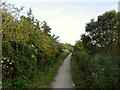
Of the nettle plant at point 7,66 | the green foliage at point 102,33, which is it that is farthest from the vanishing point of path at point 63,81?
the green foliage at point 102,33

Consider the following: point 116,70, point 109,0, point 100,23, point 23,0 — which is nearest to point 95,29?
point 100,23

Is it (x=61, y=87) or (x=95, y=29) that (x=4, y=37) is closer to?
(x=61, y=87)

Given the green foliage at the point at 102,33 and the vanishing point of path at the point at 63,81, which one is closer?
the vanishing point of path at the point at 63,81

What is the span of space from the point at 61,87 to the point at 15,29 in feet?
12.9

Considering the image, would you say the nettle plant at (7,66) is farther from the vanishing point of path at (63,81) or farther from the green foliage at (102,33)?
the green foliage at (102,33)

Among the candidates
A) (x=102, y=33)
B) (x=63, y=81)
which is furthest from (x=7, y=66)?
(x=102, y=33)

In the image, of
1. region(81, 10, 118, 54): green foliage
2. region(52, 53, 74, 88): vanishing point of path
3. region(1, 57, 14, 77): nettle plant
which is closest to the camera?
region(1, 57, 14, 77): nettle plant

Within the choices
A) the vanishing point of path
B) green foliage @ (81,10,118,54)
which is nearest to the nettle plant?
the vanishing point of path

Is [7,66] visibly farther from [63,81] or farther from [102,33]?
[102,33]

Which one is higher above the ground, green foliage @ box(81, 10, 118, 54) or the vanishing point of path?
green foliage @ box(81, 10, 118, 54)

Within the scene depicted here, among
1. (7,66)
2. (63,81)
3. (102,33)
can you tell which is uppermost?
(7,66)

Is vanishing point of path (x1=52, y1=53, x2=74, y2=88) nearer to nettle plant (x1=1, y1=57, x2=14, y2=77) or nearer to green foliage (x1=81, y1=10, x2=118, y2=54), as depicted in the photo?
nettle plant (x1=1, y1=57, x2=14, y2=77)

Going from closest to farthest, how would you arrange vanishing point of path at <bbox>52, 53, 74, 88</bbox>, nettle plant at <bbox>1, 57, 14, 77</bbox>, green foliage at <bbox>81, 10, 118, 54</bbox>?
nettle plant at <bbox>1, 57, 14, 77</bbox>, vanishing point of path at <bbox>52, 53, 74, 88</bbox>, green foliage at <bbox>81, 10, 118, 54</bbox>

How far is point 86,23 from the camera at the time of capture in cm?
1661
